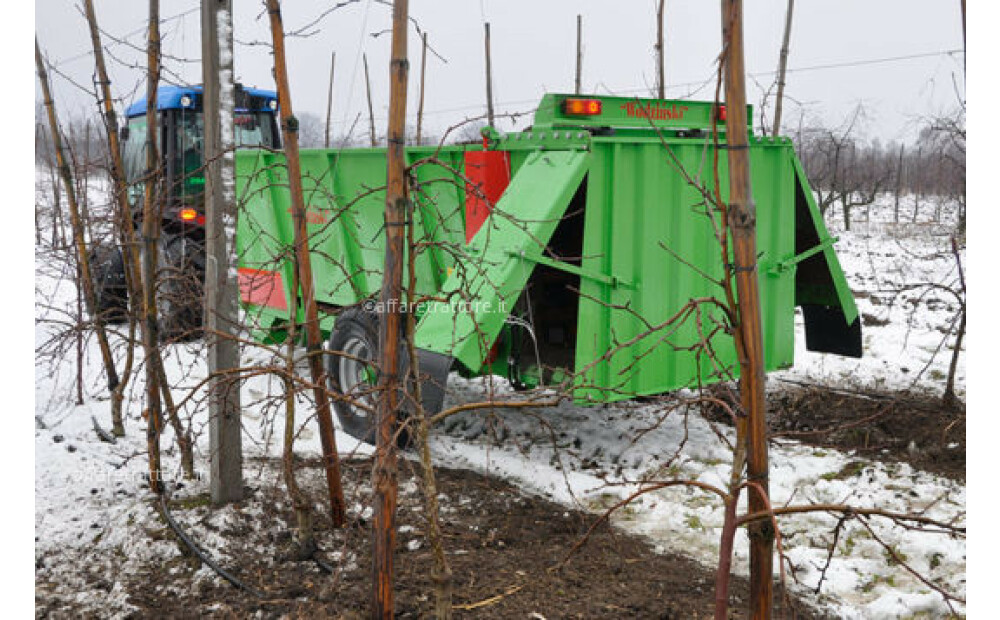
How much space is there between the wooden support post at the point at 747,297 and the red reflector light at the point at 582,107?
319cm

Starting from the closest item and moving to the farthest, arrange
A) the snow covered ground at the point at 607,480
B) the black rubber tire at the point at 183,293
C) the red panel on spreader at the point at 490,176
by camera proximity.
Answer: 1. the snow covered ground at the point at 607,480
2. the black rubber tire at the point at 183,293
3. the red panel on spreader at the point at 490,176

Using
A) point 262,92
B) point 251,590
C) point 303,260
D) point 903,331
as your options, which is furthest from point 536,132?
point 262,92

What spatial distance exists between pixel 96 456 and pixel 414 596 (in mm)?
2724

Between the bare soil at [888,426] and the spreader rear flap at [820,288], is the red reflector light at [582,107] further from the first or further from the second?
the bare soil at [888,426]

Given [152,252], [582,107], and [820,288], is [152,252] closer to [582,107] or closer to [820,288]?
[582,107]

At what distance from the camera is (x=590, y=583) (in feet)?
11.4

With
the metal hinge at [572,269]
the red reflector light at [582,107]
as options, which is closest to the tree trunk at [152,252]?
the metal hinge at [572,269]

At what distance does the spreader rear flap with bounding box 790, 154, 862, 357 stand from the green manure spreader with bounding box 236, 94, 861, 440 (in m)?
0.01

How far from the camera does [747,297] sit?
186cm

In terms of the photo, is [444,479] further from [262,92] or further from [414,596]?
[262,92]

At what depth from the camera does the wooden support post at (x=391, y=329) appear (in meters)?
2.33

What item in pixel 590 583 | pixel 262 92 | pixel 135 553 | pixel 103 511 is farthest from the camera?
pixel 262 92

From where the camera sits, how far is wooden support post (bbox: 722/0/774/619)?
1.82 meters

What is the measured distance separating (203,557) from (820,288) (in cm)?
460
